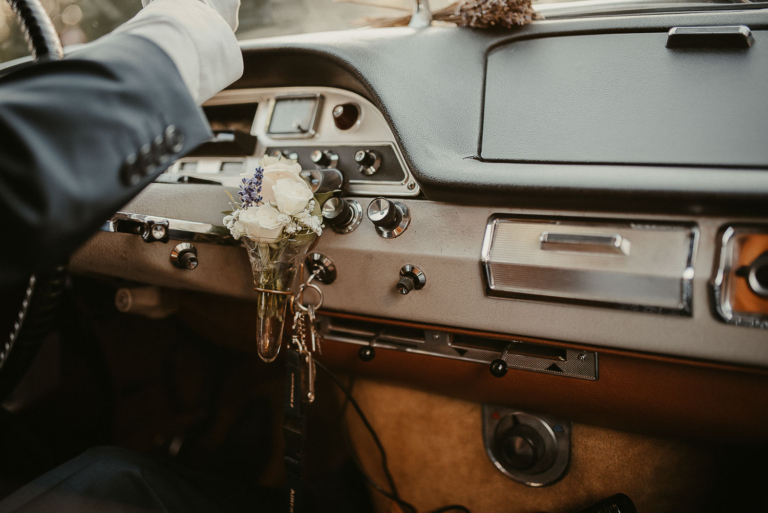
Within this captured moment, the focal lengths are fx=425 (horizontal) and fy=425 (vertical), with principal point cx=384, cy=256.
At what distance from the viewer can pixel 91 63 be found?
472mm

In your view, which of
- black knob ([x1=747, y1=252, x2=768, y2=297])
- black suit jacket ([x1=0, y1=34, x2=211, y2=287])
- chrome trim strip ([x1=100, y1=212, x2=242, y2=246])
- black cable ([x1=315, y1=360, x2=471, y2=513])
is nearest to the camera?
black suit jacket ([x1=0, y1=34, x2=211, y2=287])

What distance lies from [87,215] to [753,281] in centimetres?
86

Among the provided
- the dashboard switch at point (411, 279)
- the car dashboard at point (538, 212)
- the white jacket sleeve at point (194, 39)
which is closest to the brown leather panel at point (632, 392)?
the car dashboard at point (538, 212)

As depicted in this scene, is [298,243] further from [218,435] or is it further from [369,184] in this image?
[218,435]

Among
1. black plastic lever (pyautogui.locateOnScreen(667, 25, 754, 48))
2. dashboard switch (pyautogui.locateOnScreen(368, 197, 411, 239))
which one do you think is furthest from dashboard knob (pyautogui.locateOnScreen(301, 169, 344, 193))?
black plastic lever (pyautogui.locateOnScreen(667, 25, 754, 48))

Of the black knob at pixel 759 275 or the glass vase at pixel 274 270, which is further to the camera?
the glass vase at pixel 274 270

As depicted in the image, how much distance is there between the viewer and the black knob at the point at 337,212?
81 centimetres

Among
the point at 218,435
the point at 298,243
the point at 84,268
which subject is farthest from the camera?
the point at 218,435

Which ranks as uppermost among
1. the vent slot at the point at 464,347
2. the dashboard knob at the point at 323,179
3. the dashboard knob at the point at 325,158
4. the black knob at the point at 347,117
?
the black knob at the point at 347,117

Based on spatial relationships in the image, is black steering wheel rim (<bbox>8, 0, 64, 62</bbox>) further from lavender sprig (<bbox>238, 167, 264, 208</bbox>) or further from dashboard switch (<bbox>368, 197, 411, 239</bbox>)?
dashboard switch (<bbox>368, 197, 411, 239</bbox>)

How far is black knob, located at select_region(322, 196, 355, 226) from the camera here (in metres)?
0.81

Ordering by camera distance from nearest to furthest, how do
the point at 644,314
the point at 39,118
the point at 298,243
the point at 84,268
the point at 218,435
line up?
the point at 39,118, the point at 644,314, the point at 298,243, the point at 84,268, the point at 218,435

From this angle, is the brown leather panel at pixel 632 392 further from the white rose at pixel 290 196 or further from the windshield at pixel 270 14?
the windshield at pixel 270 14

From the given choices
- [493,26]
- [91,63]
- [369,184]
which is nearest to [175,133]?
[91,63]
